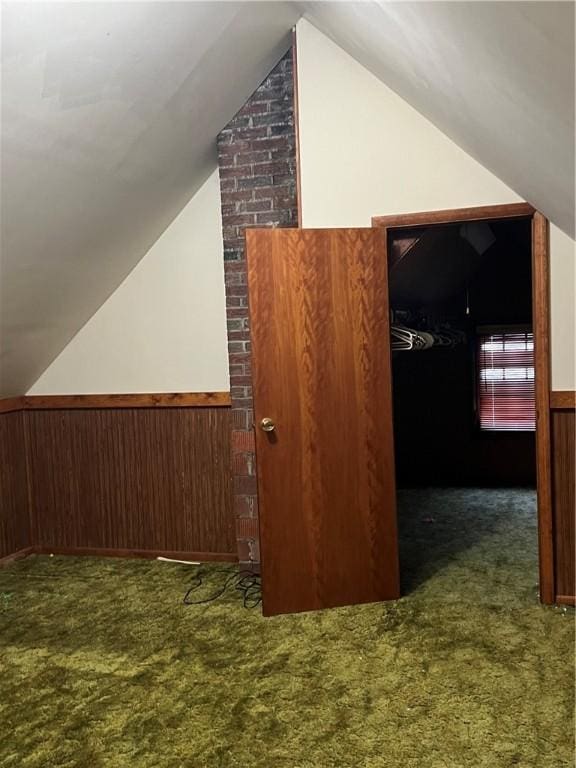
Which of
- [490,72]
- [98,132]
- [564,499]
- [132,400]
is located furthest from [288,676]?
[98,132]

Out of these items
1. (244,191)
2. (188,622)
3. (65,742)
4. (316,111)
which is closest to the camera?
(65,742)

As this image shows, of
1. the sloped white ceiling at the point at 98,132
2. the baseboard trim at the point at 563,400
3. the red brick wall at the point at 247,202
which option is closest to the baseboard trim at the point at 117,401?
the sloped white ceiling at the point at 98,132

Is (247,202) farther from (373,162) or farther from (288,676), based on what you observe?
(288,676)

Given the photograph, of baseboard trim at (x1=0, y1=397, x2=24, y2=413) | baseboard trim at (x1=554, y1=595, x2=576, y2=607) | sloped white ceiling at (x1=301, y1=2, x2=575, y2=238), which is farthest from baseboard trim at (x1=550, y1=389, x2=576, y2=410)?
baseboard trim at (x1=0, y1=397, x2=24, y2=413)

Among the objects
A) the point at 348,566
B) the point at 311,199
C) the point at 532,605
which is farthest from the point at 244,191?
the point at 532,605

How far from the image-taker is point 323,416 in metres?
3.28

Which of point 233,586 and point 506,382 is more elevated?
point 506,382

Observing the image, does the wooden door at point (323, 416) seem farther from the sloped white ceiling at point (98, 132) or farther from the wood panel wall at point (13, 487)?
the wood panel wall at point (13, 487)

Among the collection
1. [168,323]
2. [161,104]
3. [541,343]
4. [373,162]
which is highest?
[161,104]

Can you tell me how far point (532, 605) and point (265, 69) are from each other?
2.94 metres

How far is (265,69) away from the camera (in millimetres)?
3580

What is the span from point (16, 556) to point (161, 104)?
2.87 meters

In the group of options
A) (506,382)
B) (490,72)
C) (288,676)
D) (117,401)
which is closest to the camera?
(490,72)

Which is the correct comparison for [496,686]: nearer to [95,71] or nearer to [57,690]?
[57,690]
